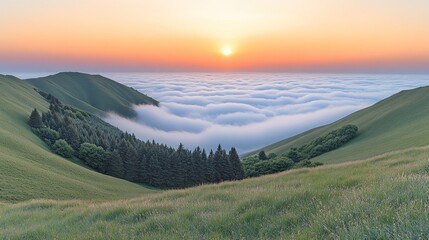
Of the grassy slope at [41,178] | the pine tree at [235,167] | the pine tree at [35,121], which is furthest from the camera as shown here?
the pine tree at [35,121]

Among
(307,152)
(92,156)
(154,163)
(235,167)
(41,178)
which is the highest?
(41,178)

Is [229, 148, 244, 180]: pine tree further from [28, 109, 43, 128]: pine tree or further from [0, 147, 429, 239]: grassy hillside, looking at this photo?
[0, 147, 429, 239]: grassy hillside

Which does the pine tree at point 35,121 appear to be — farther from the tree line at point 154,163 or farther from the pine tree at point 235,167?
the pine tree at point 235,167

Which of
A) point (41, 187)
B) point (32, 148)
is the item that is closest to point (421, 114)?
point (41, 187)

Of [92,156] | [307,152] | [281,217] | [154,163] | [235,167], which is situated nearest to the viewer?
[281,217]

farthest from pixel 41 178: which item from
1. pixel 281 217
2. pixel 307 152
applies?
pixel 307 152

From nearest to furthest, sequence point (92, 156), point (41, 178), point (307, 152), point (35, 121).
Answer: point (41, 178) < point (35, 121) < point (92, 156) < point (307, 152)

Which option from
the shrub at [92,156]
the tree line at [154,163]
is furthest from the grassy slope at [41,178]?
the shrub at [92,156]

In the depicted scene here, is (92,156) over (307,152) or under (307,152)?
under

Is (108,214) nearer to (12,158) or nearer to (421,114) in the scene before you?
(12,158)

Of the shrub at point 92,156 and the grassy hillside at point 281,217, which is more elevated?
the grassy hillside at point 281,217

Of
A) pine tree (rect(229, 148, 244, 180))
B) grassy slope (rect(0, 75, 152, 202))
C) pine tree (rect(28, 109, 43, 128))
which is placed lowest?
pine tree (rect(229, 148, 244, 180))

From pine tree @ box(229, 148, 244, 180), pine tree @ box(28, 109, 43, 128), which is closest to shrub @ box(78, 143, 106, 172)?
pine tree @ box(28, 109, 43, 128)

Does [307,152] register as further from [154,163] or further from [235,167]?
[154,163]
